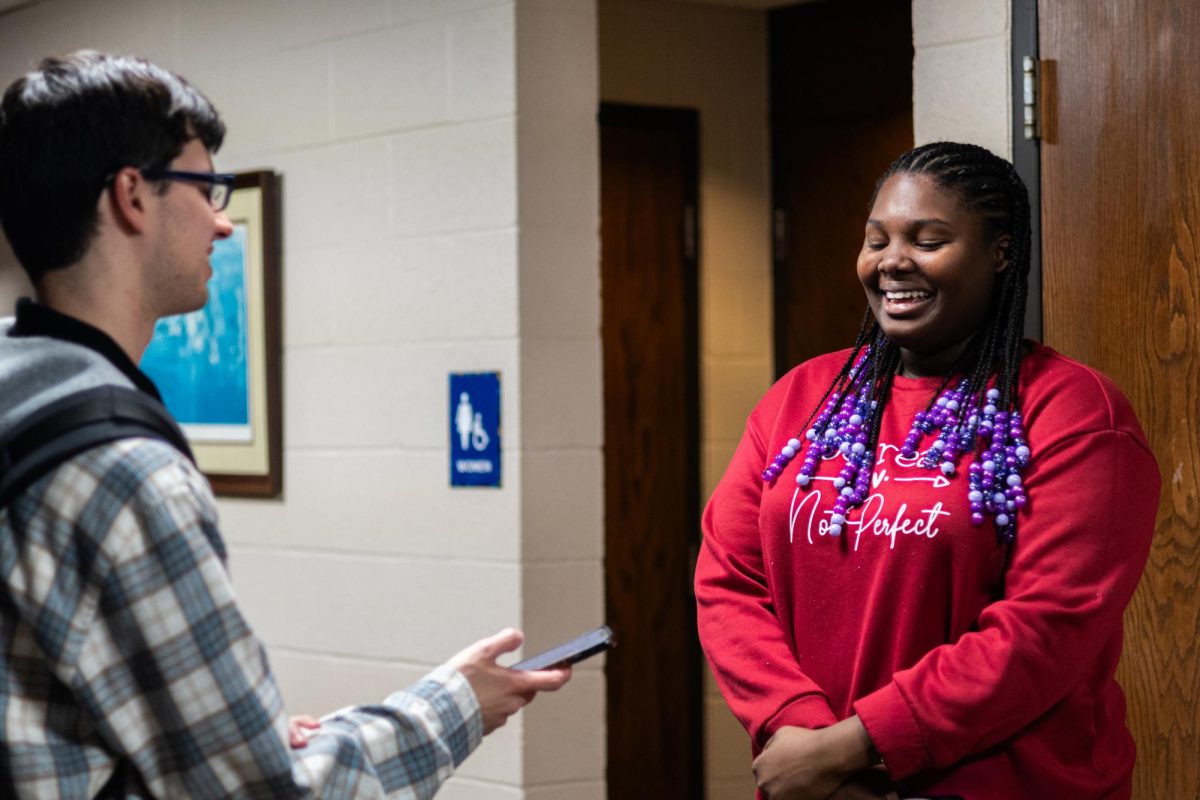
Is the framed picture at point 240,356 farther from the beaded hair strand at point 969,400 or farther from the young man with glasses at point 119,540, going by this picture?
the young man with glasses at point 119,540

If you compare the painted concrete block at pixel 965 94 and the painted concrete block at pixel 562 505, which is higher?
the painted concrete block at pixel 965 94

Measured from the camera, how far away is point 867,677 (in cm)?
175

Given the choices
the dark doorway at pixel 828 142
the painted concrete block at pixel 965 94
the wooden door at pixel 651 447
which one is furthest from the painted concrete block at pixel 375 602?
the dark doorway at pixel 828 142

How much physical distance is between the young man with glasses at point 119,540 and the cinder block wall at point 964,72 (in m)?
1.42

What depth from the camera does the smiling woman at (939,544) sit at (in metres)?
1.65

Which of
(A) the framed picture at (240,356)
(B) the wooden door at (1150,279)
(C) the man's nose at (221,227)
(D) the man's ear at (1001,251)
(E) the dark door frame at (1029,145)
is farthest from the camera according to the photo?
(A) the framed picture at (240,356)

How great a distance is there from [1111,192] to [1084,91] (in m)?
0.17

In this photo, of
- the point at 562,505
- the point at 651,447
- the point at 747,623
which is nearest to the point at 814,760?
the point at 747,623

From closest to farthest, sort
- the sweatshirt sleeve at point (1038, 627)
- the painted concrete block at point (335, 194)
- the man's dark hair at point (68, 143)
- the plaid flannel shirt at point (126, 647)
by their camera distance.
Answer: the plaid flannel shirt at point (126, 647)
the man's dark hair at point (68, 143)
the sweatshirt sleeve at point (1038, 627)
the painted concrete block at point (335, 194)

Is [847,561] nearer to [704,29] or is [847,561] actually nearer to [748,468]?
[748,468]

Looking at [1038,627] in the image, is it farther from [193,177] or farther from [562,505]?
[562,505]

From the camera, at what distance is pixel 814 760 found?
5.56 ft

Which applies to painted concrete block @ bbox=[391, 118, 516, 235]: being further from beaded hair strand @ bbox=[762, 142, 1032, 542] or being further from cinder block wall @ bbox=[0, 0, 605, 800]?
beaded hair strand @ bbox=[762, 142, 1032, 542]

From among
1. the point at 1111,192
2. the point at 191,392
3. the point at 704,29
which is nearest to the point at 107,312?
the point at 1111,192
